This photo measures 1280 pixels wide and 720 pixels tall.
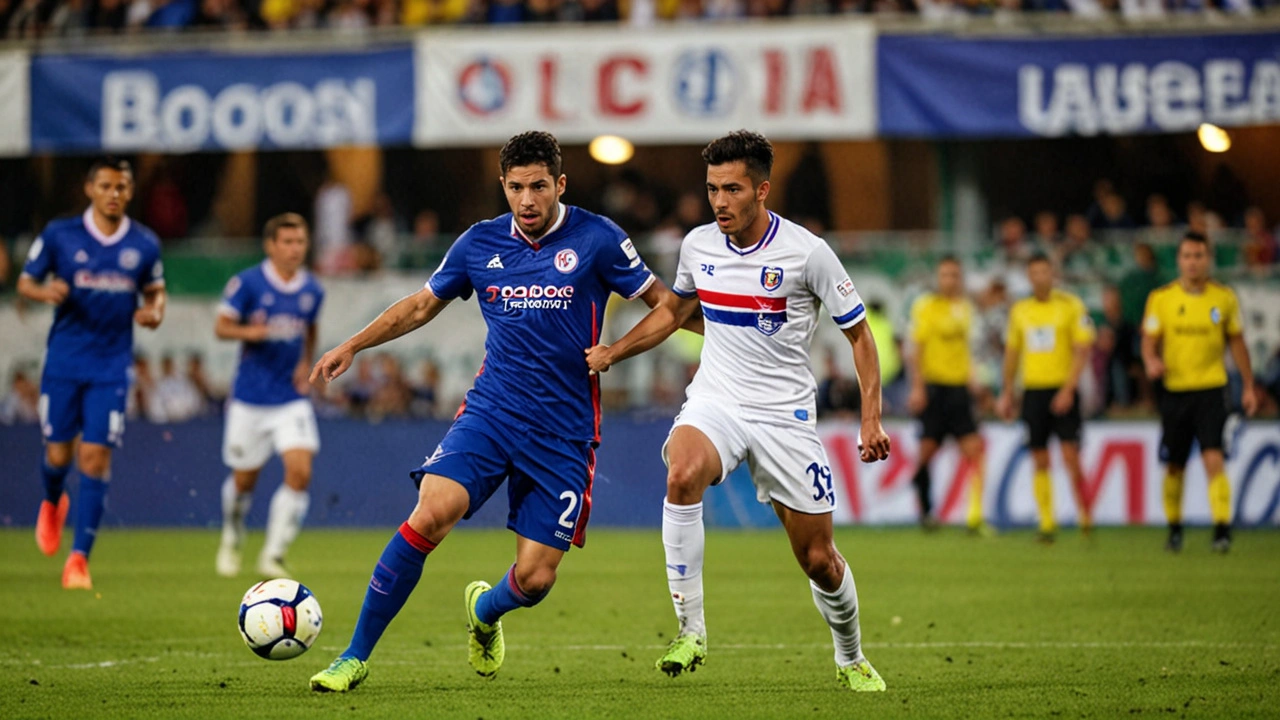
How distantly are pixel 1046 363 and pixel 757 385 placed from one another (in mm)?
9220

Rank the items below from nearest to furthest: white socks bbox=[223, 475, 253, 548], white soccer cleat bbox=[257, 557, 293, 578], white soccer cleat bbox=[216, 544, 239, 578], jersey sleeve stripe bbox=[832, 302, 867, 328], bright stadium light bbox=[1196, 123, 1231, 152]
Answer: jersey sleeve stripe bbox=[832, 302, 867, 328] → white soccer cleat bbox=[257, 557, 293, 578] → white soccer cleat bbox=[216, 544, 239, 578] → white socks bbox=[223, 475, 253, 548] → bright stadium light bbox=[1196, 123, 1231, 152]

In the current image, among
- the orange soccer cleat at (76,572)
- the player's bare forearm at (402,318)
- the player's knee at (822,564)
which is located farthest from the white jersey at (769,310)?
the orange soccer cleat at (76,572)

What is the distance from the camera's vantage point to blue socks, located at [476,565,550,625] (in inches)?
291

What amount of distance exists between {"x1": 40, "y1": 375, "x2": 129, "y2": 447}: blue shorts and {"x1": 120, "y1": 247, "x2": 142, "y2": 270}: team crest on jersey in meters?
0.79

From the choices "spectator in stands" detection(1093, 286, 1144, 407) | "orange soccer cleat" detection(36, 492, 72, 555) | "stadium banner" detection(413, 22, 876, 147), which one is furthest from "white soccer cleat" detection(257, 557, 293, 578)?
"spectator in stands" detection(1093, 286, 1144, 407)

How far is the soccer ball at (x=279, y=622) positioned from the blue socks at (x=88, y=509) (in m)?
4.52

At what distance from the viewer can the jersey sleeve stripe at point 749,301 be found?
752 centimetres

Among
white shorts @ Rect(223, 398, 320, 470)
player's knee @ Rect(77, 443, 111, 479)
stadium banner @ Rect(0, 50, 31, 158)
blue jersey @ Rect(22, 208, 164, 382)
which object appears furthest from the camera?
stadium banner @ Rect(0, 50, 31, 158)

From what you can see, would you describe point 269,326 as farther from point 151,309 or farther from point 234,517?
point 234,517

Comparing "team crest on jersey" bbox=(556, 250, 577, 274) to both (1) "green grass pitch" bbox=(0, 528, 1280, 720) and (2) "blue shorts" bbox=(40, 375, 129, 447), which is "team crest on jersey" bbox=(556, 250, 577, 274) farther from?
(2) "blue shorts" bbox=(40, 375, 129, 447)

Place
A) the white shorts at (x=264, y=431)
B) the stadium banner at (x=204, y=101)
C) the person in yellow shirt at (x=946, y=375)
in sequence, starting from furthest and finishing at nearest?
the stadium banner at (x=204, y=101)
the person in yellow shirt at (x=946, y=375)
the white shorts at (x=264, y=431)

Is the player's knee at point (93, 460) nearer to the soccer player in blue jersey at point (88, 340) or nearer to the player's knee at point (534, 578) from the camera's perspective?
the soccer player in blue jersey at point (88, 340)

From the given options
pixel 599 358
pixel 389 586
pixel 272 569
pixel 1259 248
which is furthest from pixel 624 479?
pixel 389 586

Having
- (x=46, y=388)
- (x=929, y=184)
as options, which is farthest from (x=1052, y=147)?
(x=46, y=388)
